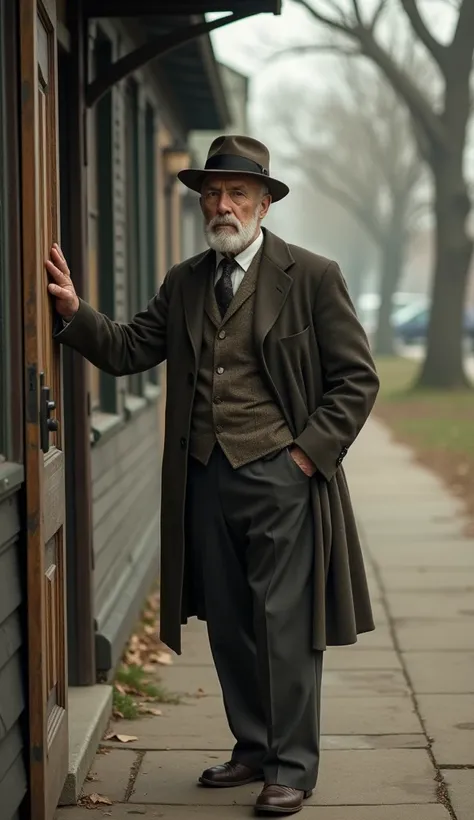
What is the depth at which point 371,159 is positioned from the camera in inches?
2275

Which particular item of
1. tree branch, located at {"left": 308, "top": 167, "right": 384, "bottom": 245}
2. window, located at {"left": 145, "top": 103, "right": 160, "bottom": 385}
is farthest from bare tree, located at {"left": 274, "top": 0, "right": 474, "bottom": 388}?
tree branch, located at {"left": 308, "top": 167, "right": 384, "bottom": 245}

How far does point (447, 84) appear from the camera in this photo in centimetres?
2622

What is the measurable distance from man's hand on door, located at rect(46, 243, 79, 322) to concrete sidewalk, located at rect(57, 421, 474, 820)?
62.8 inches

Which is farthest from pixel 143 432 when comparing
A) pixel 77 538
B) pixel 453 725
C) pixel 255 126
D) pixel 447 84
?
pixel 255 126

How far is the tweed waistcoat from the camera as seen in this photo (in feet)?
16.1

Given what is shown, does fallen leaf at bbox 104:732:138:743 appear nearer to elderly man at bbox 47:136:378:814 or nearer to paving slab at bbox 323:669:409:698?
elderly man at bbox 47:136:378:814

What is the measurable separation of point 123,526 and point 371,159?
50.8m

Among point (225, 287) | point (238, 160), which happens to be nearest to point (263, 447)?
point (225, 287)

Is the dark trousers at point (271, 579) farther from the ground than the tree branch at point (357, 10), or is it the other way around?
the tree branch at point (357, 10)

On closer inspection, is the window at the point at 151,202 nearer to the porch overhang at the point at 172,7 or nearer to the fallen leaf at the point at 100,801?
the porch overhang at the point at 172,7

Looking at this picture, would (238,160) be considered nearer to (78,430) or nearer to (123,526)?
(78,430)

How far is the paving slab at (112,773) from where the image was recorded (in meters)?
5.19

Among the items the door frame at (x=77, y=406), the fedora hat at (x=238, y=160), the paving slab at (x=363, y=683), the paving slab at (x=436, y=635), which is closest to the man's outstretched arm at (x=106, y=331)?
the fedora hat at (x=238, y=160)

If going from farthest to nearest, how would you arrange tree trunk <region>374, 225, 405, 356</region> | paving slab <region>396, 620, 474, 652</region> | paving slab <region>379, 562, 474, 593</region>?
1. tree trunk <region>374, 225, 405, 356</region>
2. paving slab <region>379, 562, 474, 593</region>
3. paving slab <region>396, 620, 474, 652</region>
